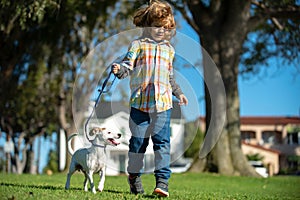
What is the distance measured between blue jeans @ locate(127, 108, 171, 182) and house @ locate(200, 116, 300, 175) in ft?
142

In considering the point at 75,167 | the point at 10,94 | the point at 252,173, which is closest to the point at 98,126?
the point at 75,167

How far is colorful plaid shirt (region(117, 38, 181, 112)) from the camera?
5.21 m

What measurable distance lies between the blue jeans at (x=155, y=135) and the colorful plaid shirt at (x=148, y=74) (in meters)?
0.08

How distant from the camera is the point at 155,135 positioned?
17.3ft

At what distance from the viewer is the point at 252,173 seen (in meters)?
15.2

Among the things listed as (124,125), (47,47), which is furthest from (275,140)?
(124,125)

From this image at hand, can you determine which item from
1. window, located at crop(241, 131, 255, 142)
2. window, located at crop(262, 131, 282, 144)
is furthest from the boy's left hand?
window, located at crop(241, 131, 255, 142)

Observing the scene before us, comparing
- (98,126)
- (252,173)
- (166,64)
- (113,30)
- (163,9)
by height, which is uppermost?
(113,30)

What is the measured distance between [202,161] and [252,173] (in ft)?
5.07

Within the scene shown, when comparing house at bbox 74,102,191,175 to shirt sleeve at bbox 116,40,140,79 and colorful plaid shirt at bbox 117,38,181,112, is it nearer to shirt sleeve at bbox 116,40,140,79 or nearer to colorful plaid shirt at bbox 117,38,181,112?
colorful plaid shirt at bbox 117,38,181,112

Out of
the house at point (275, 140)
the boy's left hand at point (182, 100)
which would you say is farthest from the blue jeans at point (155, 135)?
the house at point (275, 140)

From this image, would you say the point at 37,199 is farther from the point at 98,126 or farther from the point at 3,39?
the point at 3,39

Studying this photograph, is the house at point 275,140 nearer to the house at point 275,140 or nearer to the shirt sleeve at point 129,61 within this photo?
the house at point 275,140

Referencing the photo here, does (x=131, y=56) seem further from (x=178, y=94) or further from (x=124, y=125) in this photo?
(x=124, y=125)
